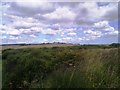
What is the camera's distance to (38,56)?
10711 millimetres

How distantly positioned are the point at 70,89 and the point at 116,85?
126 centimetres

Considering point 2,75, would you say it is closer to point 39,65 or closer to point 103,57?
point 39,65

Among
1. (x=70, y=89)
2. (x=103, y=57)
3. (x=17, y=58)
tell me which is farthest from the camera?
(x=17, y=58)

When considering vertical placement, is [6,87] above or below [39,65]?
below

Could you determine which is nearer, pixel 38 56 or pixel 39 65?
pixel 39 65

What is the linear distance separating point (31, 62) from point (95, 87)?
378cm

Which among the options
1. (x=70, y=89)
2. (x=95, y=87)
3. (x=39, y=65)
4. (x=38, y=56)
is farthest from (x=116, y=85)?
(x=38, y=56)

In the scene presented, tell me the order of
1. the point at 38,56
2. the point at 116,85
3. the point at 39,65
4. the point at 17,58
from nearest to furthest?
1. the point at 116,85
2. the point at 39,65
3. the point at 38,56
4. the point at 17,58

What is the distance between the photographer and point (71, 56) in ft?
33.5

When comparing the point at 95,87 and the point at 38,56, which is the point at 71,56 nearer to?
the point at 38,56

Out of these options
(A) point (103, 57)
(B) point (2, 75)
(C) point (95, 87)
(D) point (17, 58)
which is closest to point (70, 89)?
(C) point (95, 87)

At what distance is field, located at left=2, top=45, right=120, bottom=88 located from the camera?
670 centimetres

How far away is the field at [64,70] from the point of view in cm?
670

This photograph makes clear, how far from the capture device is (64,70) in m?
7.46
